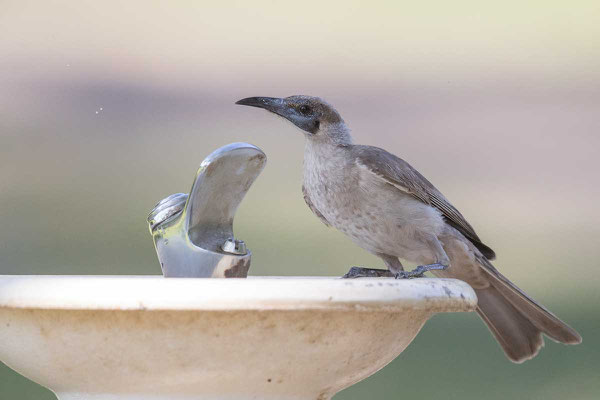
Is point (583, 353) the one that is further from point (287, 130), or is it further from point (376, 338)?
point (376, 338)

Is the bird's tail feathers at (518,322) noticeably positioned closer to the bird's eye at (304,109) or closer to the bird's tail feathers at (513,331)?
the bird's tail feathers at (513,331)

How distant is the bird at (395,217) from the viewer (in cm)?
262

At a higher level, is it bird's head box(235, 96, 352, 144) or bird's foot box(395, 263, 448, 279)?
bird's head box(235, 96, 352, 144)

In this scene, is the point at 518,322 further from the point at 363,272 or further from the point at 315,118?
the point at 315,118

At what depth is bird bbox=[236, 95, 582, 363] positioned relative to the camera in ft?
8.60

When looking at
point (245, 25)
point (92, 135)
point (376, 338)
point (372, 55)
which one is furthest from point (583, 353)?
point (376, 338)

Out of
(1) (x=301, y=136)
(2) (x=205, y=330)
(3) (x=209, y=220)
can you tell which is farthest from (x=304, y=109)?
(1) (x=301, y=136)

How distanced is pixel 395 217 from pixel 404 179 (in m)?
0.13

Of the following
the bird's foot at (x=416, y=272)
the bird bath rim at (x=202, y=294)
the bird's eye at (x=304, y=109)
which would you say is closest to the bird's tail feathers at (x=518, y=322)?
the bird's foot at (x=416, y=272)

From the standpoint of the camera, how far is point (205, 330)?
1.29 meters

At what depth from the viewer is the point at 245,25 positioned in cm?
568

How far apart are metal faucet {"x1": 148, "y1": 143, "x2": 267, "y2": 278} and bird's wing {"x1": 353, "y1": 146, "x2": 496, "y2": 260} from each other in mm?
908

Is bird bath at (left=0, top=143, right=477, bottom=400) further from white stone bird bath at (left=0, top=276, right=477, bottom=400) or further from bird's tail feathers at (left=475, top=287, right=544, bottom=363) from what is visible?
bird's tail feathers at (left=475, top=287, right=544, bottom=363)

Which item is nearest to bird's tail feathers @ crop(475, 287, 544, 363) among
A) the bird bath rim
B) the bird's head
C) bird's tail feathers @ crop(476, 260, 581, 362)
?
bird's tail feathers @ crop(476, 260, 581, 362)
